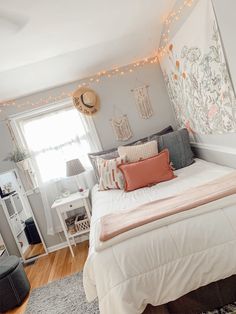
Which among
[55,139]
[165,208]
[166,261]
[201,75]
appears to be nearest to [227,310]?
[166,261]

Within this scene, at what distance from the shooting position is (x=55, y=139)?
3396 millimetres

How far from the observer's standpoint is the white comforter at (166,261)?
136cm

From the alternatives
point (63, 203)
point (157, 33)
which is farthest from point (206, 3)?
point (63, 203)

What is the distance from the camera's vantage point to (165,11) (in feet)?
8.60

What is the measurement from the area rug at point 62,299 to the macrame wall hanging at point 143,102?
2.04m

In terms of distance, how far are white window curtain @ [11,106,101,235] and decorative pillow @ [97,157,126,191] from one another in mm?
567

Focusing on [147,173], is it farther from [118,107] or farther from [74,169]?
[118,107]

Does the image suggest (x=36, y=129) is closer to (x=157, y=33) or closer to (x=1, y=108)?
(x=1, y=108)

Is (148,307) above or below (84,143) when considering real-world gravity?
below

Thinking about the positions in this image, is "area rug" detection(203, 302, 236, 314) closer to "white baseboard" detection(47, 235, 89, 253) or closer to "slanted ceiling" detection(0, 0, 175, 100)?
"white baseboard" detection(47, 235, 89, 253)

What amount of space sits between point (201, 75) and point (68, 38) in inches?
51.7

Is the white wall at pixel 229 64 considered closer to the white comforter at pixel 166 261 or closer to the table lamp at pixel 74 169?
the white comforter at pixel 166 261

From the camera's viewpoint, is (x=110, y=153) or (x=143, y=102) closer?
(x=110, y=153)

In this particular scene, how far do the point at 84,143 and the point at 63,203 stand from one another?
85 centimetres
